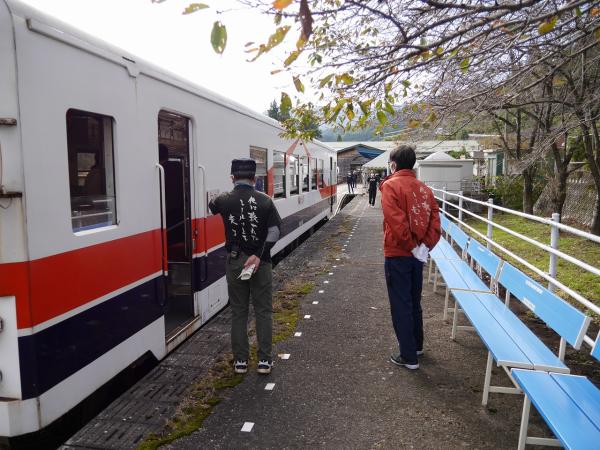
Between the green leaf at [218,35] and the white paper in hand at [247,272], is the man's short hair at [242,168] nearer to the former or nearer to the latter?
the white paper in hand at [247,272]

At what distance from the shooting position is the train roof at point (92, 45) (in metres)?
2.55

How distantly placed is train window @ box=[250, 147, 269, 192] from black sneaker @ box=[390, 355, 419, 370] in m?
3.46

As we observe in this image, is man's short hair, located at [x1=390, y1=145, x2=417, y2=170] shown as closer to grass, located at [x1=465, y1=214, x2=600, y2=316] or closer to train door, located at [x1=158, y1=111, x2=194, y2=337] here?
train door, located at [x1=158, y1=111, x2=194, y2=337]

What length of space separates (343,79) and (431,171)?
1410cm

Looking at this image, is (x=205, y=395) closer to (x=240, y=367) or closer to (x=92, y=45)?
(x=240, y=367)

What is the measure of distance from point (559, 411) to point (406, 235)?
171 cm

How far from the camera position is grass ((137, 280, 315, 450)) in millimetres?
3067

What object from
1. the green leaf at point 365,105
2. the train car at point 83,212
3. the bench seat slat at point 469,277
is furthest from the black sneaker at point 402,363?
the green leaf at point 365,105

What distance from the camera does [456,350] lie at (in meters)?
4.51

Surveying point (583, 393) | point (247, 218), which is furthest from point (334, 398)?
point (583, 393)

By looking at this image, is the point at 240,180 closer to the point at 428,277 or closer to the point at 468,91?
the point at 468,91

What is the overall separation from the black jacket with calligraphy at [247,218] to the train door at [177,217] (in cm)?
93

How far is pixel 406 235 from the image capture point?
3.81m

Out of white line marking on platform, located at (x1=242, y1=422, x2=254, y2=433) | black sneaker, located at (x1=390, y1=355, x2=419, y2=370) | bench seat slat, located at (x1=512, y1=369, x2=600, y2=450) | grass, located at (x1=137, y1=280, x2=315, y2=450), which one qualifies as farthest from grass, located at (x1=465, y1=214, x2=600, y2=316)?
white line marking on platform, located at (x1=242, y1=422, x2=254, y2=433)
